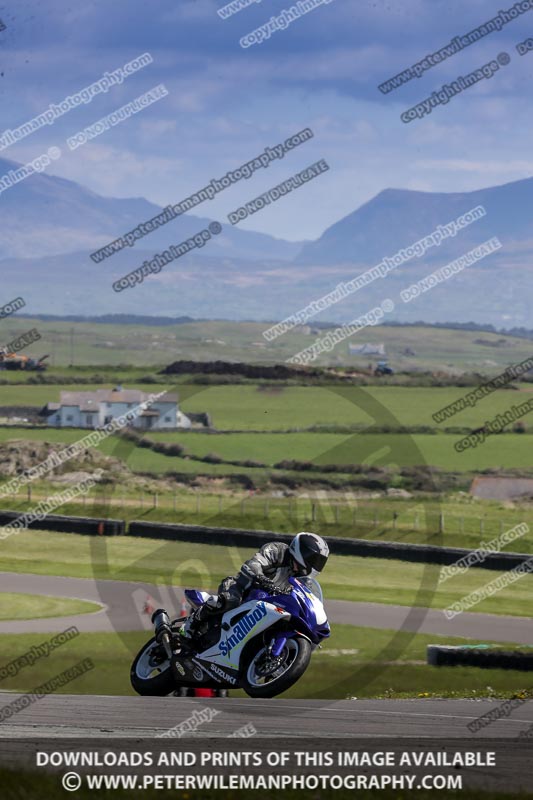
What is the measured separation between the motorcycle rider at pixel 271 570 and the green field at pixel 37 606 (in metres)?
20.5

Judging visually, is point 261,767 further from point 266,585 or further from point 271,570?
point 271,570

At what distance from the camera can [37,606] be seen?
119 feet

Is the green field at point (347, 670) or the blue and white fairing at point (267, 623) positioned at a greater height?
the blue and white fairing at point (267, 623)

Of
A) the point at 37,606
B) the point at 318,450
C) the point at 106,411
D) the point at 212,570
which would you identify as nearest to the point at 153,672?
the point at 37,606

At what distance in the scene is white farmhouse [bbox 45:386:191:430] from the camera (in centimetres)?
10156

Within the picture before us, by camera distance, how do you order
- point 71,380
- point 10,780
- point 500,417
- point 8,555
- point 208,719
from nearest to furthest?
point 10,780, point 208,719, point 8,555, point 500,417, point 71,380

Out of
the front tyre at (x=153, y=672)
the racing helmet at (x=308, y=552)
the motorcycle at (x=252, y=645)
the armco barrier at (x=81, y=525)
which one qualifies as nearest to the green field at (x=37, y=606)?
A: the armco barrier at (x=81, y=525)

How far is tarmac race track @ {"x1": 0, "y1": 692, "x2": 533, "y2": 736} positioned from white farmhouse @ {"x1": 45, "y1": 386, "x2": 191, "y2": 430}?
84023 mm

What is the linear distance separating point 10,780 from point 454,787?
3408mm

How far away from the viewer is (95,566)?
45.7 m

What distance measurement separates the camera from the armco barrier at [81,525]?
165 feet

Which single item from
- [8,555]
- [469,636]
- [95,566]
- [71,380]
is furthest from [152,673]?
[71,380]

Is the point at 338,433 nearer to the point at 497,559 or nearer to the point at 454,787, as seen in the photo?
the point at 497,559

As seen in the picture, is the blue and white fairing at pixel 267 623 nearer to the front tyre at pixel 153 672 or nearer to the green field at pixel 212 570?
the front tyre at pixel 153 672
